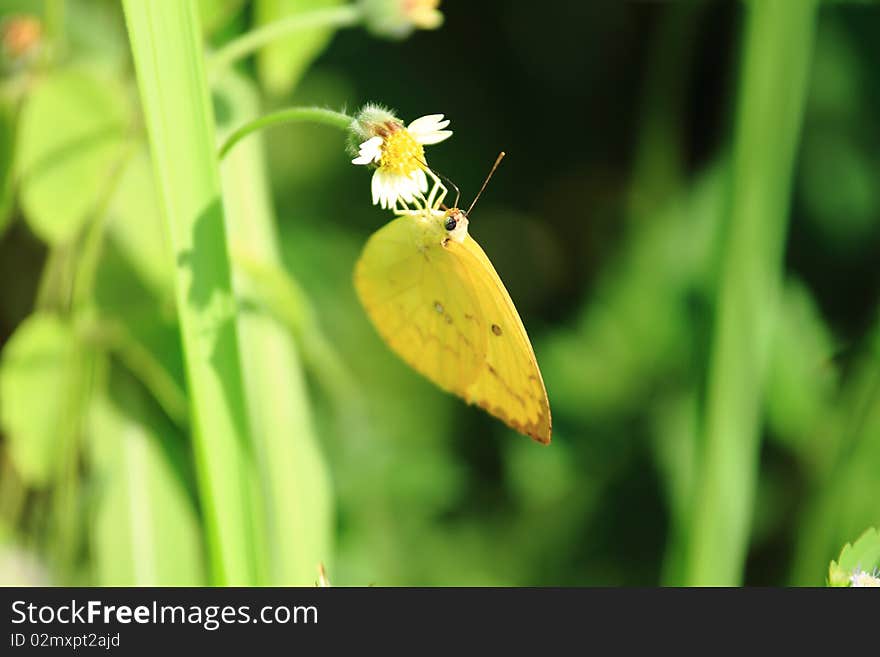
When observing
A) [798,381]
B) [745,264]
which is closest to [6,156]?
[745,264]

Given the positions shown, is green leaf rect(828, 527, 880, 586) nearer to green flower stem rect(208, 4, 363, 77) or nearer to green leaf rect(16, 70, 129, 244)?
green flower stem rect(208, 4, 363, 77)

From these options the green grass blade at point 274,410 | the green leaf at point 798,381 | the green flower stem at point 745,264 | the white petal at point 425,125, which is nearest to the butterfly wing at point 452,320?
the white petal at point 425,125

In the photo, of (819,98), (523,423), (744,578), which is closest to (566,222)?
(819,98)

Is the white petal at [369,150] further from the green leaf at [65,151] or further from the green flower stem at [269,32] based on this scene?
the green leaf at [65,151]

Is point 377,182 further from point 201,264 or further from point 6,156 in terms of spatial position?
point 6,156

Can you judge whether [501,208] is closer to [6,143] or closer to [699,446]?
[699,446]

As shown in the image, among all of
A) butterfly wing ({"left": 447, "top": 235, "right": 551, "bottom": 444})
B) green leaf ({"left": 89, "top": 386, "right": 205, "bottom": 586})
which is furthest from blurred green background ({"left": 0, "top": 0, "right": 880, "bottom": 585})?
butterfly wing ({"left": 447, "top": 235, "right": 551, "bottom": 444})
